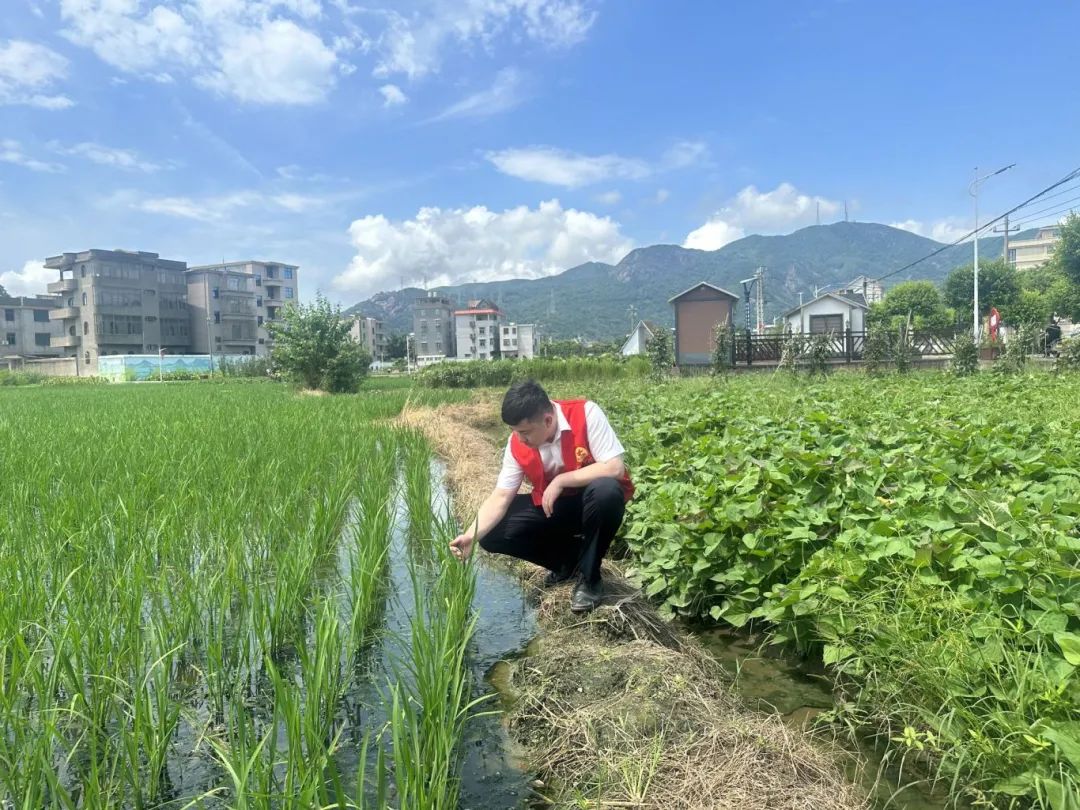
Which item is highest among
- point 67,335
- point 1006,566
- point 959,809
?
point 67,335

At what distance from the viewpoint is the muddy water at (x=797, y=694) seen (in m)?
1.71

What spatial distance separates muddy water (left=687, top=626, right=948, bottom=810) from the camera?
1705 mm

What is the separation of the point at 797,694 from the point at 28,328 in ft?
211

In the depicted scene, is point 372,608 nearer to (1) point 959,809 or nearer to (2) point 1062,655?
(1) point 959,809

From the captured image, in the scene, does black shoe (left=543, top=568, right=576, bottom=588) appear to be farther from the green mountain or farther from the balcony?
the green mountain

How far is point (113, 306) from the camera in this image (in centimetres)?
4691

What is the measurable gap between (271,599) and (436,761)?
157 cm

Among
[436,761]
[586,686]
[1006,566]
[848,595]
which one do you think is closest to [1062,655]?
[1006,566]

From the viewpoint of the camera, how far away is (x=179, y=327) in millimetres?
51844

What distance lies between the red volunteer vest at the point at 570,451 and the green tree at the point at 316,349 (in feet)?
53.0

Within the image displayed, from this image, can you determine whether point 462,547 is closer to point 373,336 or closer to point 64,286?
point 64,286

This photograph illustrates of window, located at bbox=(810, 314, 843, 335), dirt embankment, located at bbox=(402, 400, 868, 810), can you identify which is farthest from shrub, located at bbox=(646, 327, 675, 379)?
dirt embankment, located at bbox=(402, 400, 868, 810)

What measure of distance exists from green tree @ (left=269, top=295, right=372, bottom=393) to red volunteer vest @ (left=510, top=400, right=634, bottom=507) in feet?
53.0

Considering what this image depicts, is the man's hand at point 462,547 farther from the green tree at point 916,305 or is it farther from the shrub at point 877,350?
the green tree at point 916,305
